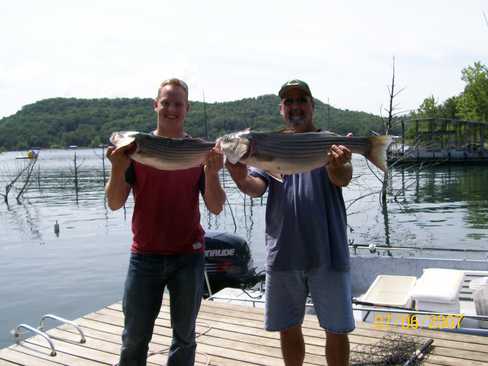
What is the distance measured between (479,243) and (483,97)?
59.2m

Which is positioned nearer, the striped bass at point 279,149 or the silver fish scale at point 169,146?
the silver fish scale at point 169,146

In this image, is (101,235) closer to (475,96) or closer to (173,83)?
(173,83)

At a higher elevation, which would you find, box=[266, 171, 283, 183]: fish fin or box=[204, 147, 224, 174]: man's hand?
box=[204, 147, 224, 174]: man's hand

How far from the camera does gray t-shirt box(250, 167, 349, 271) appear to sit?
12.9ft

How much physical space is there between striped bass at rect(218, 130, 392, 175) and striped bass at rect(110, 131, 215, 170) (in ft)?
0.87

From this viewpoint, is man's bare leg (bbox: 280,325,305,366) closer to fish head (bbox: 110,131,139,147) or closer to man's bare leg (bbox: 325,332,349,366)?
man's bare leg (bbox: 325,332,349,366)

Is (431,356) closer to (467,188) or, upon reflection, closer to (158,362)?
(158,362)

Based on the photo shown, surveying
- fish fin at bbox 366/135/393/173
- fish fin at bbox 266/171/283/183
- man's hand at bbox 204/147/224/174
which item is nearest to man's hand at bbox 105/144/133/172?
man's hand at bbox 204/147/224/174

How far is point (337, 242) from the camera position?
3941 millimetres

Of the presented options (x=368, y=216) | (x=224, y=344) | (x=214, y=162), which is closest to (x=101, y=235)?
(x=368, y=216)

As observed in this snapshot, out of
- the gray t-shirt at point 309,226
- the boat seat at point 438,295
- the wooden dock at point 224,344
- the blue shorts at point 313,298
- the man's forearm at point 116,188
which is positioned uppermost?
the man's forearm at point 116,188

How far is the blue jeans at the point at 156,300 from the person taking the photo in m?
3.82

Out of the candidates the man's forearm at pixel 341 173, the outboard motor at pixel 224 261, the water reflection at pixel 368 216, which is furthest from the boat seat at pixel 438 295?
the water reflection at pixel 368 216

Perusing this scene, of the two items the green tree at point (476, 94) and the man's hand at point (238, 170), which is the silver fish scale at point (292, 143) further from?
the green tree at point (476, 94)
